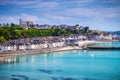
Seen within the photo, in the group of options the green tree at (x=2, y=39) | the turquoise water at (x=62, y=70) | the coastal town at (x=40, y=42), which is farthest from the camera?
the coastal town at (x=40, y=42)

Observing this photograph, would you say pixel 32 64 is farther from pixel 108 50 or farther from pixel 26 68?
pixel 108 50

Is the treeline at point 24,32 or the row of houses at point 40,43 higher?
the treeline at point 24,32

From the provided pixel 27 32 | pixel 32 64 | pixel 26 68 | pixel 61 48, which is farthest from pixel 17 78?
pixel 61 48

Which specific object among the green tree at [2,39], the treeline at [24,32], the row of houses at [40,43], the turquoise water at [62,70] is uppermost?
the treeline at [24,32]

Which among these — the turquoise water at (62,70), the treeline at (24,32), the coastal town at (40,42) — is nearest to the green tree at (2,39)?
the treeline at (24,32)

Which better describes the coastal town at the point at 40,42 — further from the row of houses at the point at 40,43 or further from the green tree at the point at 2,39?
the green tree at the point at 2,39

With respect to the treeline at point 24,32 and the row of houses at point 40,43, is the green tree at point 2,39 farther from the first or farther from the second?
the row of houses at point 40,43

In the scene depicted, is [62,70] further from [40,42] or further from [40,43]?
[40,43]

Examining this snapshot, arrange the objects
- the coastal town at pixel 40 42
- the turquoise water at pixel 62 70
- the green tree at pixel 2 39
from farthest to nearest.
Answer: the coastal town at pixel 40 42 → the green tree at pixel 2 39 → the turquoise water at pixel 62 70

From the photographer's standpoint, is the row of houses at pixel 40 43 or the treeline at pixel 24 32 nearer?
the treeline at pixel 24 32

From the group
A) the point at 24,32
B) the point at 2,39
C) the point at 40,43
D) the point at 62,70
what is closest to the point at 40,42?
the point at 40,43

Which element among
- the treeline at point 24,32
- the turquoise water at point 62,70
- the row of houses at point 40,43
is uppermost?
the treeline at point 24,32

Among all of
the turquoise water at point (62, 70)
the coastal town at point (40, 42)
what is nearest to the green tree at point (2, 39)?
the coastal town at point (40, 42)

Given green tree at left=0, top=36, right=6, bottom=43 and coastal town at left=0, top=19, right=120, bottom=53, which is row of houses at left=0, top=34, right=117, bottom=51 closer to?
coastal town at left=0, top=19, right=120, bottom=53
